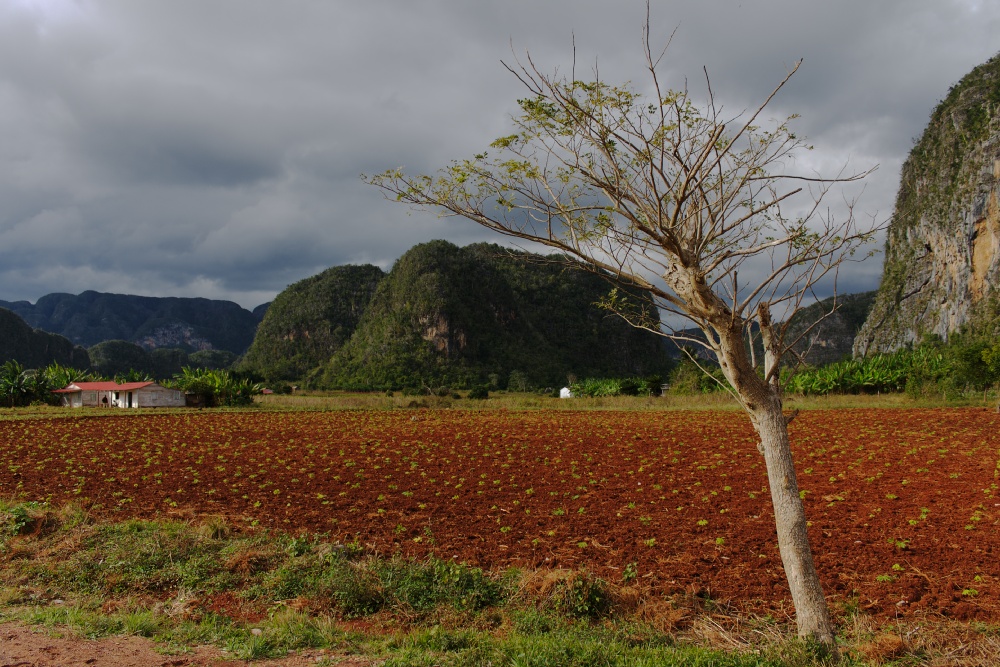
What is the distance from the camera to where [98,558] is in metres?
6.91

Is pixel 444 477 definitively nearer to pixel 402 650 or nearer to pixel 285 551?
pixel 285 551

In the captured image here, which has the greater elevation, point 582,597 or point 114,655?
point 582,597

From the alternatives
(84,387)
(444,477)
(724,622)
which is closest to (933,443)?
(444,477)

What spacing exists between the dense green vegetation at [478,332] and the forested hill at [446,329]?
18 cm

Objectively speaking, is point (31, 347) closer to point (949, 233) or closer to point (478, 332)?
point (478, 332)

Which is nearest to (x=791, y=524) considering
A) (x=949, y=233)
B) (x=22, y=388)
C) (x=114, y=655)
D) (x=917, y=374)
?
(x=114, y=655)

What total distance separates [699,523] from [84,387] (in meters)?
51.7

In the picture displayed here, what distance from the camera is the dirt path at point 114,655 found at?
4430 mm

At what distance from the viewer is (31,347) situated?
360ft

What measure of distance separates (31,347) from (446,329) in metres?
78.3

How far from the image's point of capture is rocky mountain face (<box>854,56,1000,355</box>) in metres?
59.5

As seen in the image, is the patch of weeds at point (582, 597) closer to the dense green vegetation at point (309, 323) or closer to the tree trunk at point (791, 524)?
the tree trunk at point (791, 524)

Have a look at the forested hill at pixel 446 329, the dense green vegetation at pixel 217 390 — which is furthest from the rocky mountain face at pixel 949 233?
the dense green vegetation at pixel 217 390

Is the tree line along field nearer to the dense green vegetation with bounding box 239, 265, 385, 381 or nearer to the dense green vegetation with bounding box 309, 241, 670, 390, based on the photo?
the dense green vegetation with bounding box 309, 241, 670, 390
